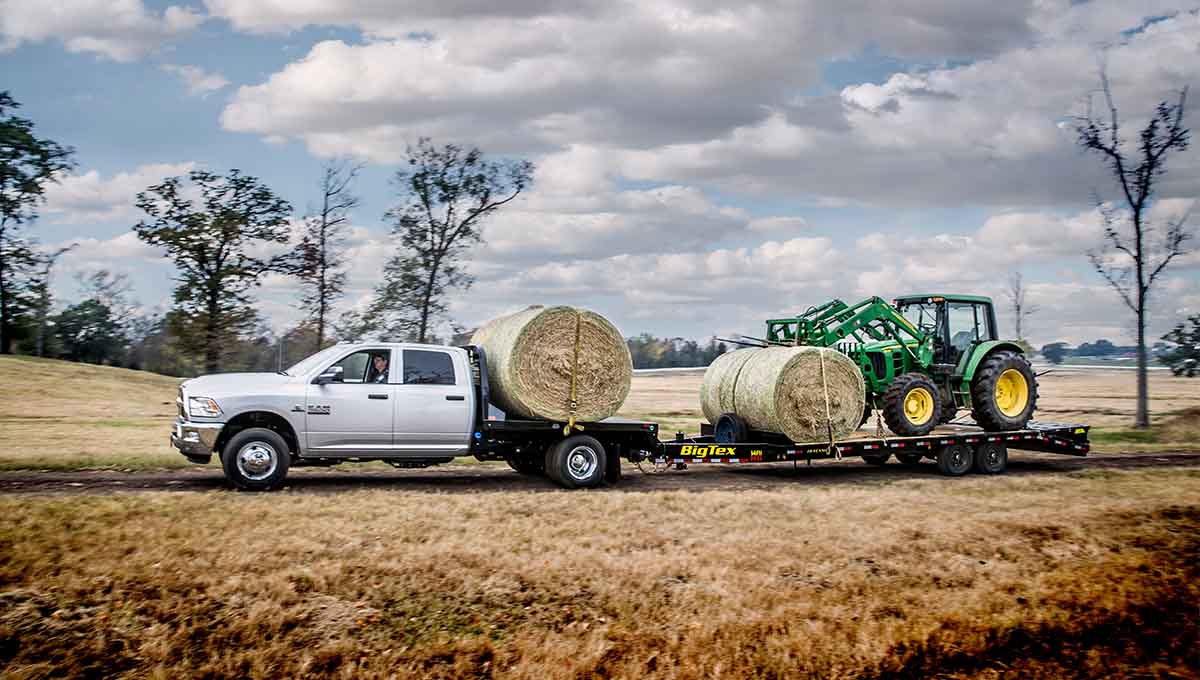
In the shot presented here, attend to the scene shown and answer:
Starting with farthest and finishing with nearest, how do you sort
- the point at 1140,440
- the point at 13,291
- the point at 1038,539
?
the point at 13,291, the point at 1140,440, the point at 1038,539

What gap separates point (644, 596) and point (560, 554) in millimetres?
1295

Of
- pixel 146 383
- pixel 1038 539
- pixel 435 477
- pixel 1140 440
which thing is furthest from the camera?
pixel 146 383

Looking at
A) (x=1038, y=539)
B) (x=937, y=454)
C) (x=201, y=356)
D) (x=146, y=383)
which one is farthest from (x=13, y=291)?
(x=1038, y=539)

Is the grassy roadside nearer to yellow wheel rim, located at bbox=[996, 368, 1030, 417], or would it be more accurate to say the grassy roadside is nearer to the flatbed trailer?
the flatbed trailer

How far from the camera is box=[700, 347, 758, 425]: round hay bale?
55.0 feet

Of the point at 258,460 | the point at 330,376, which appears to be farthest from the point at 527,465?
the point at 258,460

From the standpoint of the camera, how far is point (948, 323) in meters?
18.2

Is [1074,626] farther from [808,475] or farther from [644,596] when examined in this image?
[808,475]

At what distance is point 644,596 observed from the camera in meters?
8.32

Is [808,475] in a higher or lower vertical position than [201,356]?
lower

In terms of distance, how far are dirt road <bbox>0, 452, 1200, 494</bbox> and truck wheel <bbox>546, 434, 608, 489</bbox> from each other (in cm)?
29

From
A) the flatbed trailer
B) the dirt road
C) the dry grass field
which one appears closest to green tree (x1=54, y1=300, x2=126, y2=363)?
the dry grass field

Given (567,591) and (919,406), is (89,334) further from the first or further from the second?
(567,591)

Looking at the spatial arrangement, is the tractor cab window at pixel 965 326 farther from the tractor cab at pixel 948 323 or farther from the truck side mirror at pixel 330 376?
the truck side mirror at pixel 330 376
